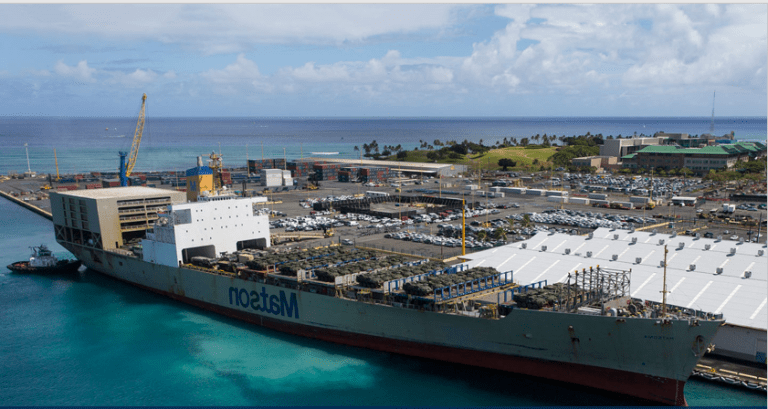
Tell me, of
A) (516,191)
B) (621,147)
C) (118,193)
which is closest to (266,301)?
(118,193)

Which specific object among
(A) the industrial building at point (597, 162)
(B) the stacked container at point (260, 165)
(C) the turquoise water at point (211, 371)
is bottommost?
(C) the turquoise water at point (211, 371)

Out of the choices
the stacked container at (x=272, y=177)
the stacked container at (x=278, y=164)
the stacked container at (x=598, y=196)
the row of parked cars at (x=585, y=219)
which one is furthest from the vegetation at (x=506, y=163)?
the row of parked cars at (x=585, y=219)

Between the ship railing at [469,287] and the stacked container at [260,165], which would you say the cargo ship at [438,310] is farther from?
the stacked container at [260,165]

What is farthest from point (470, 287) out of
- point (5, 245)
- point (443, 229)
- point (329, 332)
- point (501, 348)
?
point (5, 245)

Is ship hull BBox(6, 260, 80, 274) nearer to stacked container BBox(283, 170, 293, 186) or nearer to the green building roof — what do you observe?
stacked container BBox(283, 170, 293, 186)

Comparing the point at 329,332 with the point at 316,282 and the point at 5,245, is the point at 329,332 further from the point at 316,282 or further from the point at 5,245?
the point at 5,245
